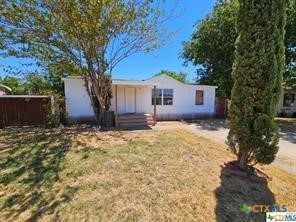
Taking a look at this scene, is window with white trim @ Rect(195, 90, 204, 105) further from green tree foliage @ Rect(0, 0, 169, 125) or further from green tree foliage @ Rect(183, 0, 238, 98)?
green tree foliage @ Rect(0, 0, 169, 125)

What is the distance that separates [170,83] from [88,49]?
287 inches

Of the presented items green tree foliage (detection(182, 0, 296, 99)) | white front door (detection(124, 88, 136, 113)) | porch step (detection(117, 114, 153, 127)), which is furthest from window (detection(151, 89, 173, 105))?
green tree foliage (detection(182, 0, 296, 99))

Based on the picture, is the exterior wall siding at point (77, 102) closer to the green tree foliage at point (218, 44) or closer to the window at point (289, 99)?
the green tree foliage at point (218, 44)

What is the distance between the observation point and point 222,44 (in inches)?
680

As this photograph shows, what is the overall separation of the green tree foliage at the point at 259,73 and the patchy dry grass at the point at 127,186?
1.04 metres

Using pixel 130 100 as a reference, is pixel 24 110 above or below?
below

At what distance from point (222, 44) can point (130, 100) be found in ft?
32.9

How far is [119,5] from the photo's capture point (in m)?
8.75

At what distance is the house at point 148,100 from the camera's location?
12203 mm

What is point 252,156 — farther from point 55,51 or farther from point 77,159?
point 55,51

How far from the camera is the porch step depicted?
11.9 metres

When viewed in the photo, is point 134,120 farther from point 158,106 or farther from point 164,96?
point 164,96

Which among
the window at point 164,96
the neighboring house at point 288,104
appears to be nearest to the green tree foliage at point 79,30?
the window at point 164,96

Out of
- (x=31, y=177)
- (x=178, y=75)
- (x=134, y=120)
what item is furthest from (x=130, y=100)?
(x=178, y=75)
